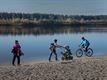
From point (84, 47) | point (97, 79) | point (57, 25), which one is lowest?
point (97, 79)

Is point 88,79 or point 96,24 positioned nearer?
point 88,79

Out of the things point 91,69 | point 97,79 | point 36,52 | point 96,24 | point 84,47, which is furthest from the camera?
point 96,24

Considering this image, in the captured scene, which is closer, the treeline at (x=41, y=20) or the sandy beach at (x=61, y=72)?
the sandy beach at (x=61, y=72)

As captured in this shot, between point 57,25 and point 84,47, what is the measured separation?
53.9 metres

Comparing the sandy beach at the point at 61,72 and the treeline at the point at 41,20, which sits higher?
the treeline at the point at 41,20

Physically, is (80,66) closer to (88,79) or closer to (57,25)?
(88,79)

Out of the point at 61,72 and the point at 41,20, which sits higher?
the point at 41,20

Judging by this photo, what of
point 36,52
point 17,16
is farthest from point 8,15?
point 36,52

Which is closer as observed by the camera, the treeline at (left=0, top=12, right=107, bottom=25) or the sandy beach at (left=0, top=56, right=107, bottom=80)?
the sandy beach at (left=0, top=56, right=107, bottom=80)

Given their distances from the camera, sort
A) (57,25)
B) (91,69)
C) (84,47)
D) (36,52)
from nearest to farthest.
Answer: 1. (91,69)
2. (84,47)
3. (36,52)
4. (57,25)

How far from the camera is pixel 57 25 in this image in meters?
83.6

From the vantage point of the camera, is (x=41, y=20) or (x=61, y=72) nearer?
(x=61, y=72)

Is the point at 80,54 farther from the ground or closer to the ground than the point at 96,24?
closer to the ground

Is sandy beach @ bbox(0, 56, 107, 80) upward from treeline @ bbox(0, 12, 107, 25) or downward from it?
downward
